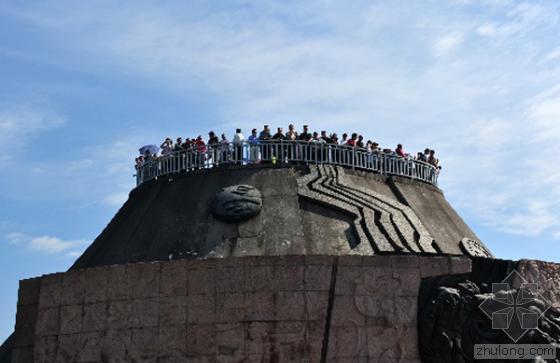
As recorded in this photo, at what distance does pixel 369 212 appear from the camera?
1967 centimetres

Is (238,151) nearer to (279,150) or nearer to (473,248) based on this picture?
(279,150)

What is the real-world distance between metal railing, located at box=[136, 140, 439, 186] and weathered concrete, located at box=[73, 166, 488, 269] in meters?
A: 0.26

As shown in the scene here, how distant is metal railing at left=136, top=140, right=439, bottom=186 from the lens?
832 inches

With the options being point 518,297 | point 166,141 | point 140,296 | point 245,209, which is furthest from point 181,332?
point 166,141

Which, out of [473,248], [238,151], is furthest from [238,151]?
[473,248]

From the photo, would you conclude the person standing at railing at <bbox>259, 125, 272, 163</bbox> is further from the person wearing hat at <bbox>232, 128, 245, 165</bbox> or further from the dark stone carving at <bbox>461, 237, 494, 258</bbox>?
the dark stone carving at <bbox>461, 237, 494, 258</bbox>

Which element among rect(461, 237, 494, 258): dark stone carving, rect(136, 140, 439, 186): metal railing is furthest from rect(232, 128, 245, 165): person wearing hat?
rect(461, 237, 494, 258): dark stone carving

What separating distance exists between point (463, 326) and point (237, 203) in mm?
5387

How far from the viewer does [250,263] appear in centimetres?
1655

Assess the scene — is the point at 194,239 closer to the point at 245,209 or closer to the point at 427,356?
the point at 245,209

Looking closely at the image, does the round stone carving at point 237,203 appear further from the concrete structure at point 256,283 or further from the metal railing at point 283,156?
the metal railing at point 283,156

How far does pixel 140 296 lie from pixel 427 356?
176 inches

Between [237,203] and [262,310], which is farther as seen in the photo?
[237,203]

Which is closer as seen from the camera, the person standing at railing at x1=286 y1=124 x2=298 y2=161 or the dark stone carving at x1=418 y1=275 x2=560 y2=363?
the dark stone carving at x1=418 y1=275 x2=560 y2=363
